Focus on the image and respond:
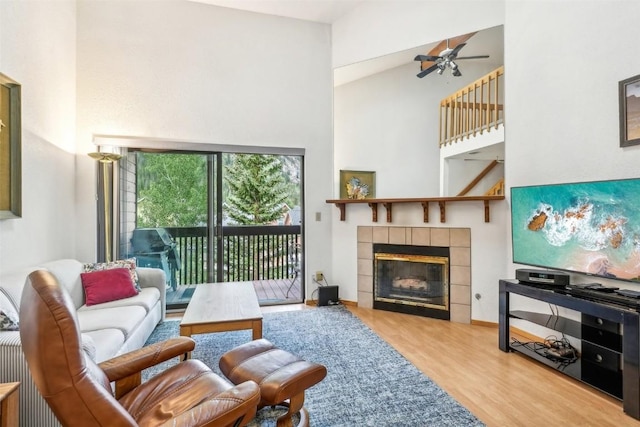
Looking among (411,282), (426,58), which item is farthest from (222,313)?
(426,58)

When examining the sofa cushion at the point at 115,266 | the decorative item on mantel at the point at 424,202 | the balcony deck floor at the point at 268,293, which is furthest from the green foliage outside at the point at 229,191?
the sofa cushion at the point at 115,266

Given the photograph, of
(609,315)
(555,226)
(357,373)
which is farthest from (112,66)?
(609,315)

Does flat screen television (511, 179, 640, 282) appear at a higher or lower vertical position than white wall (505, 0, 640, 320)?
lower

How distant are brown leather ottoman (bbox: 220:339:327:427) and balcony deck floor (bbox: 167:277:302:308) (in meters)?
2.35

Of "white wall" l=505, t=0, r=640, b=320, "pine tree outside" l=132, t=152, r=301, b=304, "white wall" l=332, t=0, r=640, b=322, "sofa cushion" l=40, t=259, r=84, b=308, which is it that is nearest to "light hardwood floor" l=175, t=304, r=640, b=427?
"white wall" l=332, t=0, r=640, b=322

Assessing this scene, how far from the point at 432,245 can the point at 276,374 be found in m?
2.65

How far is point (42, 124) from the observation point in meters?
2.95

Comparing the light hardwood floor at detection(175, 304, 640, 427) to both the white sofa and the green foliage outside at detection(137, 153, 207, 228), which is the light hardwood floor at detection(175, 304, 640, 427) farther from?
the green foliage outside at detection(137, 153, 207, 228)

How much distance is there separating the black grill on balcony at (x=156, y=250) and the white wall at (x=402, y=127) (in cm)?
209

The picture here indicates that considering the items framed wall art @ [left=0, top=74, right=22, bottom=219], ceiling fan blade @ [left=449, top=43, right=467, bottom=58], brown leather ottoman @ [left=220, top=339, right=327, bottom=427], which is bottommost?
brown leather ottoman @ [left=220, top=339, right=327, bottom=427]

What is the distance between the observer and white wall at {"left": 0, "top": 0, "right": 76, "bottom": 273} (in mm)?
2537

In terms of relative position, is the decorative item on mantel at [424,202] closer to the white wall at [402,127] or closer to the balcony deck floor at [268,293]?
the white wall at [402,127]

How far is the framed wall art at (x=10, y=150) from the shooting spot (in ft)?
7.82

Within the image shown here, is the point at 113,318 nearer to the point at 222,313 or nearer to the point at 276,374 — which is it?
the point at 222,313
